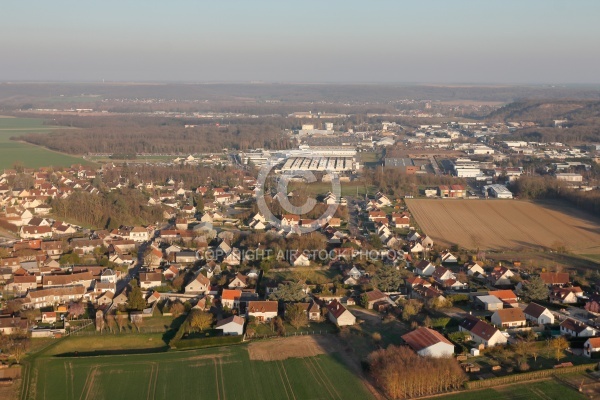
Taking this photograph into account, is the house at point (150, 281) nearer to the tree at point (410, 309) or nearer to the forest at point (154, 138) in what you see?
the tree at point (410, 309)

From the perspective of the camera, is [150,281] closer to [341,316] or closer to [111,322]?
[111,322]

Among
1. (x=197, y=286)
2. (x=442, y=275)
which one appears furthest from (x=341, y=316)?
(x=442, y=275)

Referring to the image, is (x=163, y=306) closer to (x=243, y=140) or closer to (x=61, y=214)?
(x=61, y=214)

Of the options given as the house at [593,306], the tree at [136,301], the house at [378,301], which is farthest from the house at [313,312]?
the house at [593,306]

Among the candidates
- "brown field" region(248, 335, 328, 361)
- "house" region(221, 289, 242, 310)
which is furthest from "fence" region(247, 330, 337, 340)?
"house" region(221, 289, 242, 310)

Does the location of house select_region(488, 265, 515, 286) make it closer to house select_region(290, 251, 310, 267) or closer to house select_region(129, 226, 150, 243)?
house select_region(290, 251, 310, 267)
